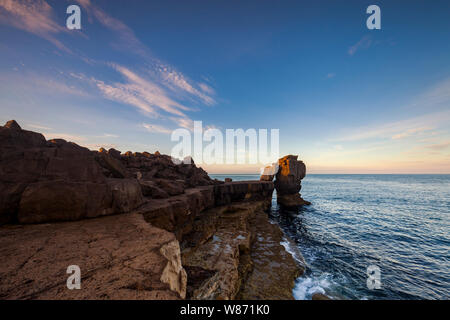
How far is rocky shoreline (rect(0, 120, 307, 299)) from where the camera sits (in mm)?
2186

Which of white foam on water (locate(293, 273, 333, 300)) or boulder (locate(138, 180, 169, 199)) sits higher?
boulder (locate(138, 180, 169, 199))

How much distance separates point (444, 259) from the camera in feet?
36.0

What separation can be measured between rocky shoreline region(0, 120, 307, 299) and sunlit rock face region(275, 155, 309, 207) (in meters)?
20.9

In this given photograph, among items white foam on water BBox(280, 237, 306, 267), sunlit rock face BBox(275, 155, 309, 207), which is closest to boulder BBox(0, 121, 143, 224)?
white foam on water BBox(280, 237, 306, 267)

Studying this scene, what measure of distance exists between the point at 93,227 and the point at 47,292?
101 inches

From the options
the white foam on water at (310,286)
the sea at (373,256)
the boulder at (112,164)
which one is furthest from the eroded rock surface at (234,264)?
the boulder at (112,164)

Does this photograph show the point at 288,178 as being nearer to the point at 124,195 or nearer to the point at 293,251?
the point at 293,251

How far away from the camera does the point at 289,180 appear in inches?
1163

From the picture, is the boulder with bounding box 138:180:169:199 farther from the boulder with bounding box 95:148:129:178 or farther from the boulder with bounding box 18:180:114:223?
the boulder with bounding box 18:180:114:223

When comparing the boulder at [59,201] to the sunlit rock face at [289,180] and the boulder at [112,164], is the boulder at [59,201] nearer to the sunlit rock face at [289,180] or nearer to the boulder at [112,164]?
the boulder at [112,164]

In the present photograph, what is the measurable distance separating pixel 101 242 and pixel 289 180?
98.8 ft

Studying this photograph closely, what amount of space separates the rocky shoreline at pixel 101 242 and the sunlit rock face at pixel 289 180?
68.5 feet
